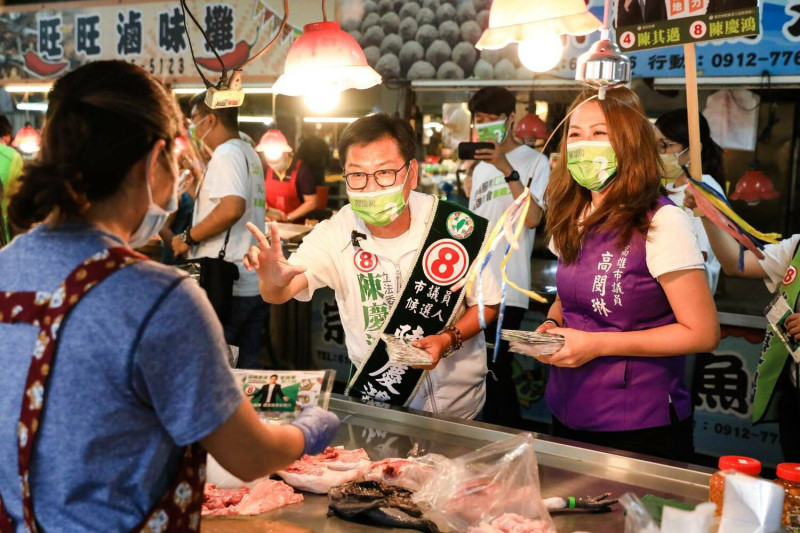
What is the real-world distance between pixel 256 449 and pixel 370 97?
7840 mm

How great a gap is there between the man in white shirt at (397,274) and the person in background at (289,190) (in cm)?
564

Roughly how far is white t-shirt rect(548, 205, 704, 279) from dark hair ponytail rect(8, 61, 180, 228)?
1.62 metres

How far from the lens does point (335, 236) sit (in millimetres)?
2977

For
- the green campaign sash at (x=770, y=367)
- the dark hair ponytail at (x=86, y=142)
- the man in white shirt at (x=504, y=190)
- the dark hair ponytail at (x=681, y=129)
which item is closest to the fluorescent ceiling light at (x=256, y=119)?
the man in white shirt at (x=504, y=190)

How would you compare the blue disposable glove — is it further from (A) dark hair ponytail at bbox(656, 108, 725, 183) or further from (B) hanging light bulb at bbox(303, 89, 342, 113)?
(A) dark hair ponytail at bbox(656, 108, 725, 183)

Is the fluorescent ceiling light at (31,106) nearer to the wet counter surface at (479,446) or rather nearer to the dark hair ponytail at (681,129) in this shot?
the dark hair ponytail at (681,129)

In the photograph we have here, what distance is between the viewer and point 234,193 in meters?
4.87

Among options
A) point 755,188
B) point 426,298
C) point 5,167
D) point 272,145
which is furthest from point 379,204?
point 272,145

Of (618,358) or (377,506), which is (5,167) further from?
(618,358)

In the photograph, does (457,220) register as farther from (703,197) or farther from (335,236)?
(703,197)

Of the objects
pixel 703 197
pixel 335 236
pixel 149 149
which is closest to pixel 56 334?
pixel 149 149

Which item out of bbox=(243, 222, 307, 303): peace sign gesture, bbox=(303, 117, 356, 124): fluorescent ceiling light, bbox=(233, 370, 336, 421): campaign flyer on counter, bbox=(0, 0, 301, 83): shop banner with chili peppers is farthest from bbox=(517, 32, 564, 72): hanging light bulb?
bbox=(303, 117, 356, 124): fluorescent ceiling light

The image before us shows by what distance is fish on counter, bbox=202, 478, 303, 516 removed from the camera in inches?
80.7

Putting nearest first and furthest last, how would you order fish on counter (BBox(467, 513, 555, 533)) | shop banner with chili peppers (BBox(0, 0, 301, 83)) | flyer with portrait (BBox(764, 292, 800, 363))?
fish on counter (BBox(467, 513, 555, 533)) < flyer with portrait (BBox(764, 292, 800, 363)) < shop banner with chili peppers (BBox(0, 0, 301, 83))
